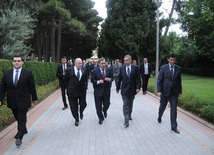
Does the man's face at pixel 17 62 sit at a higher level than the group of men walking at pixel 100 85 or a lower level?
higher

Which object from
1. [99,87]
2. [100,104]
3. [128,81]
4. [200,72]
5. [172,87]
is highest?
[128,81]

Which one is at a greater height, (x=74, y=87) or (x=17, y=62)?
(x=17, y=62)

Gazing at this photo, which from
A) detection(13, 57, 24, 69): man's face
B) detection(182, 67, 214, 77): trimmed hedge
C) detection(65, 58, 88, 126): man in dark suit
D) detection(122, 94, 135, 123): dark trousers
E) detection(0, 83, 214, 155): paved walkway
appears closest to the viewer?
detection(0, 83, 214, 155): paved walkway

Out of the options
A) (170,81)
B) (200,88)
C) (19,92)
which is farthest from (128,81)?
(200,88)

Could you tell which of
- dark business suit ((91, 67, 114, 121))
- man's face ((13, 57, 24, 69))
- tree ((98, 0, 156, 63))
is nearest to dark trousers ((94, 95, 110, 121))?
dark business suit ((91, 67, 114, 121))

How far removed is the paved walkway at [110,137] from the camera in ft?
15.8

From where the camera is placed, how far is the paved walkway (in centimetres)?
482

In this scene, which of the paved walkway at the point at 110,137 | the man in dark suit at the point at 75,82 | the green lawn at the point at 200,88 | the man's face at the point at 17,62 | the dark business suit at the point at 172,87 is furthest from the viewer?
the green lawn at the point at 200,88

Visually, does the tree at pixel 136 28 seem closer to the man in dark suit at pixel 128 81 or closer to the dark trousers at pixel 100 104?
the dark trousers at pixel 100 104

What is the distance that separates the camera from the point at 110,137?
18.6 ft

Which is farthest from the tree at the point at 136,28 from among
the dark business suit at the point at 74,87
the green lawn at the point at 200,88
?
the dark business suit at the point at 74,87

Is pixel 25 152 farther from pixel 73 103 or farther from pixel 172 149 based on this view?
pixel 172 149

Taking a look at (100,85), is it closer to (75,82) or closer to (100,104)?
(100,104)

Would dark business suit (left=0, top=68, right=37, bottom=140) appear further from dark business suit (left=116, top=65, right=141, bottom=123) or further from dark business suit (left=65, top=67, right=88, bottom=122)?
dark business suit (left=116, top=65, right=141, bottom=123)
